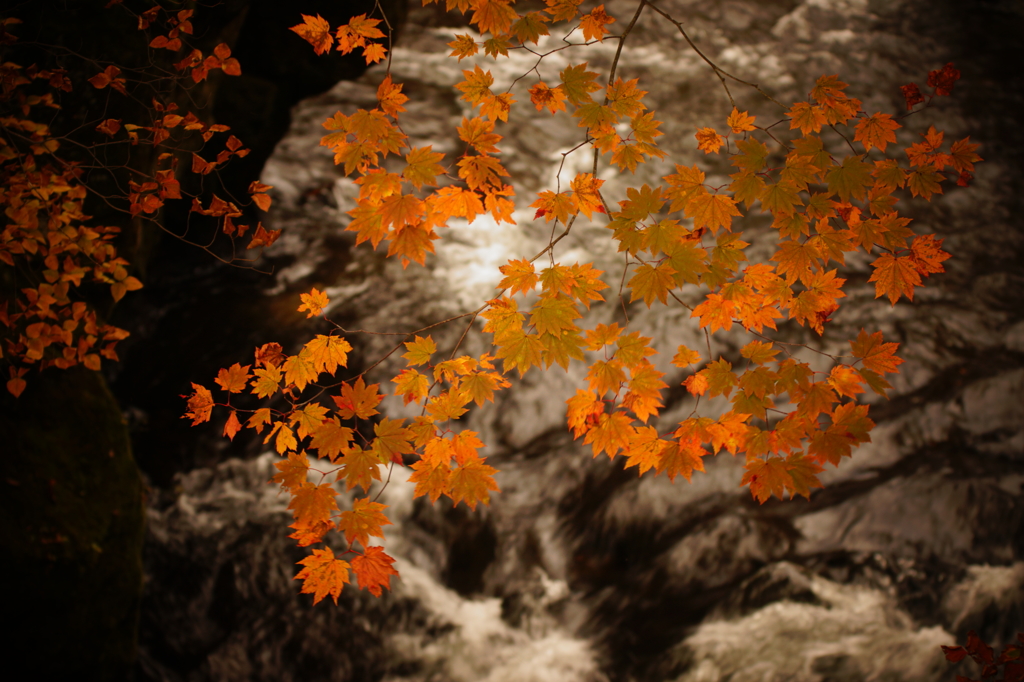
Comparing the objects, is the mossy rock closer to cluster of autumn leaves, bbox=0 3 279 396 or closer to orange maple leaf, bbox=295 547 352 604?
cluster of autumn leaves, bbox=0 3 279 396

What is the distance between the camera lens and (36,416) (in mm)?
3354

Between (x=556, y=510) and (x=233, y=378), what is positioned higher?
(x=233, y=378)

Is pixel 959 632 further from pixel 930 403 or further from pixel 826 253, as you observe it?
pixel 826 253

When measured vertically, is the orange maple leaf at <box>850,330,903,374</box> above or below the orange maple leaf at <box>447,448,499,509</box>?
above

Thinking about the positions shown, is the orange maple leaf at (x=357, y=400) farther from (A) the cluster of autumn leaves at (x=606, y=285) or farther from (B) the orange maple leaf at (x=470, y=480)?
(B) the orange maple leaf at (x=470, y=480)

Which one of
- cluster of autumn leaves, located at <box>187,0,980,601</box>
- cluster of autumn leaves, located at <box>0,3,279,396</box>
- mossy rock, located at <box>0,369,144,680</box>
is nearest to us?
cluster of autumn leaves, located at <box>187,0,980,601</box>

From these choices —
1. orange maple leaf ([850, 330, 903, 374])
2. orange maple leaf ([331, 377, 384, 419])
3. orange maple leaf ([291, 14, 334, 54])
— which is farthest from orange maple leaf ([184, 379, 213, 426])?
orange maple leaf ([850, 330, 903, 374])

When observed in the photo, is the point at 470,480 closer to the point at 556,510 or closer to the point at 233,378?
the point at 233,378

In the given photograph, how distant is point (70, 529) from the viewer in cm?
331

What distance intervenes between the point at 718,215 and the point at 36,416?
12.5ft

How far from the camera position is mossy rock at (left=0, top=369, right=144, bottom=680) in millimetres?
3043

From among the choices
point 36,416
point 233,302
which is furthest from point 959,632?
point 233,302

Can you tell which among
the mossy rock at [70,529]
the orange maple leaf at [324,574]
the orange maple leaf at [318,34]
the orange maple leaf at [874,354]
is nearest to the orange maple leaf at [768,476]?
the orange maple leaf at [874,354]

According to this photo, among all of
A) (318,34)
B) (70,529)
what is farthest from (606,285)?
(70,529)
